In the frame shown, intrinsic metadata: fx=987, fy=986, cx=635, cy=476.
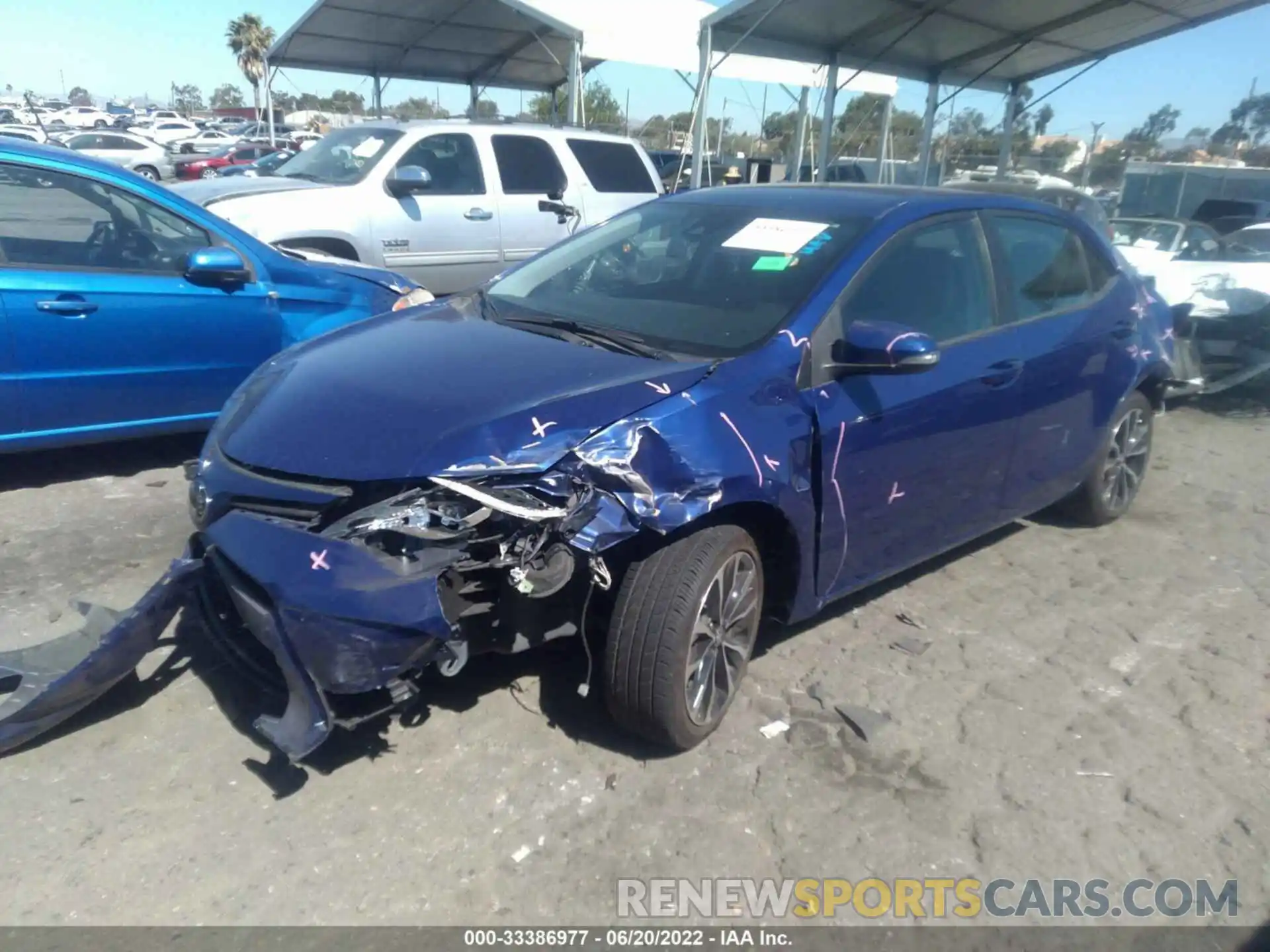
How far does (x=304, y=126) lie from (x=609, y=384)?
49.3 metres

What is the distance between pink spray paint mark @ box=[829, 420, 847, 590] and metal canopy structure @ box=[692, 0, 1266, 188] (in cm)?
1001

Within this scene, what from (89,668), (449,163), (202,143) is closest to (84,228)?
(89,668)

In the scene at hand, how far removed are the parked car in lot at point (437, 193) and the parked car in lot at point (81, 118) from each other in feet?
151

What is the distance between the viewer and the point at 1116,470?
17.3 feet

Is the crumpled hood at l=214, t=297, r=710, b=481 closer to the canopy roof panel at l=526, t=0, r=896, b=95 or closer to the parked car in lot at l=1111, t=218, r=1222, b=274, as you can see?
the parked car in lot at l=1111, t=218, r=1222, b=274

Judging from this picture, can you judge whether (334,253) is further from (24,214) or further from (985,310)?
(985,310)

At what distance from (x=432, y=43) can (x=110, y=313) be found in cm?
1675

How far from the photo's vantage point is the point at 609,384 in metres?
3.10

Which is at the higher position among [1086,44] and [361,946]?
[1086,44]

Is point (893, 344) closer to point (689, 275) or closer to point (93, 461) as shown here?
point (689, 275)

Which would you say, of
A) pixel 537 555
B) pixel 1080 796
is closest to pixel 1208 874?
pixel 1080 796

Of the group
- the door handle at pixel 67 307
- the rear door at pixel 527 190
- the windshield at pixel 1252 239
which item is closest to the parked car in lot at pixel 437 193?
the rear door at pixel 527 190

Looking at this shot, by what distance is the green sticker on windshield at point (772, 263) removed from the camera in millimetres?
3699

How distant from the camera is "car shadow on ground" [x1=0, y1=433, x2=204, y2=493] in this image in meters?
5.29
